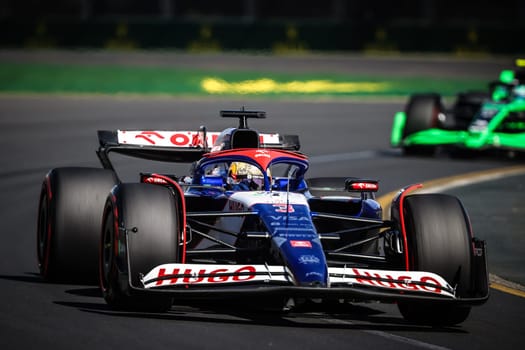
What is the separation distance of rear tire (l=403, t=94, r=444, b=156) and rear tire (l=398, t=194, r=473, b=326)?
13.3 m

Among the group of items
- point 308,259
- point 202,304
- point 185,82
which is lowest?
point 185,82

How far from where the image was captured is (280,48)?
44.5 metres

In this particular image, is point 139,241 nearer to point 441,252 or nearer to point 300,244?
point 300,244

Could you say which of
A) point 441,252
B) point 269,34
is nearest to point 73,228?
point 441,252

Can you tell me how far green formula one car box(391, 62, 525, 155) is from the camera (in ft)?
71.1

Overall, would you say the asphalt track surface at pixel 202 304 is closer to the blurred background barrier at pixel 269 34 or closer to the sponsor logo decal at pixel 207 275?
the sponsor logo decal at pixel 207 275

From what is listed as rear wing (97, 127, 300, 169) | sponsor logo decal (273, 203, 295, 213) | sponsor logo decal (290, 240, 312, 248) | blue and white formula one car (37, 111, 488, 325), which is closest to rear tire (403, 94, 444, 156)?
rear wing (97, 127, 300, 169)

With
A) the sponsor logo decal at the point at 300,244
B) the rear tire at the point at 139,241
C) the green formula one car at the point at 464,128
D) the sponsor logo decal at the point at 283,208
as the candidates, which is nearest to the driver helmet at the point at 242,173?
the sponsor logo decal at the point at 283,208

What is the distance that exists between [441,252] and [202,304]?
6.10 feet

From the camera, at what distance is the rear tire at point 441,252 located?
8.72m

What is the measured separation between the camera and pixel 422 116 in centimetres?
2203

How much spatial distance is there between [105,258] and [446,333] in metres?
2.62

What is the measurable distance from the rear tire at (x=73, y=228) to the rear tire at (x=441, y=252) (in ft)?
8.68

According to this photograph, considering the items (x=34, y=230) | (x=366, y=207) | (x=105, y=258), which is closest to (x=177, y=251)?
(x=105, y=258)
